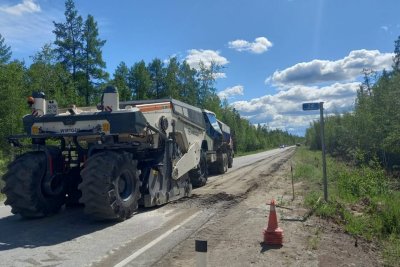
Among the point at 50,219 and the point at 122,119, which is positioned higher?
the point at 122,119

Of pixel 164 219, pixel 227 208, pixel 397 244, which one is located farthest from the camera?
pixel 227 208

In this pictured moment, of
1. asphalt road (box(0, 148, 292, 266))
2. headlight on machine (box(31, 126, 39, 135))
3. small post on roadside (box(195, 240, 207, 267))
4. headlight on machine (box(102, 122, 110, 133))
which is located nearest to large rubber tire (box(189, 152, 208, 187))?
asphalt road (box(0, 148, 292, 266))

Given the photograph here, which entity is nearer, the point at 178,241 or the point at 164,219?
the point at 178,241

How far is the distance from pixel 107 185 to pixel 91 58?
3974 centimetres

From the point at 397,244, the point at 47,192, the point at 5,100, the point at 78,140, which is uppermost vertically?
the point at 5,100

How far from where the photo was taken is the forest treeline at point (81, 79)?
27266mm

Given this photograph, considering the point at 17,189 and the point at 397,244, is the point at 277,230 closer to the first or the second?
the point at 397,244

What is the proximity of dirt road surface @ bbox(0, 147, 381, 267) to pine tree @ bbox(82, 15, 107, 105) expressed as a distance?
3646 centimetres

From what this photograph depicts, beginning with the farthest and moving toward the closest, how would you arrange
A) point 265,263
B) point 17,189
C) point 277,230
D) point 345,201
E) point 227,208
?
point 345,201 → point 227,208 → point 17,189 → point 277,230 → point 265,263

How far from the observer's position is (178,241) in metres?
7.71

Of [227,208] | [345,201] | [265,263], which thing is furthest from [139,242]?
[345,201]

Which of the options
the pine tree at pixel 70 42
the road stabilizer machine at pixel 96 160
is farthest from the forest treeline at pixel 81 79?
the road stabilizer machine at pixel 96 160

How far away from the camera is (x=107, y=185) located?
28.2 ft

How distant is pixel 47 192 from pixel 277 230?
5.03m
